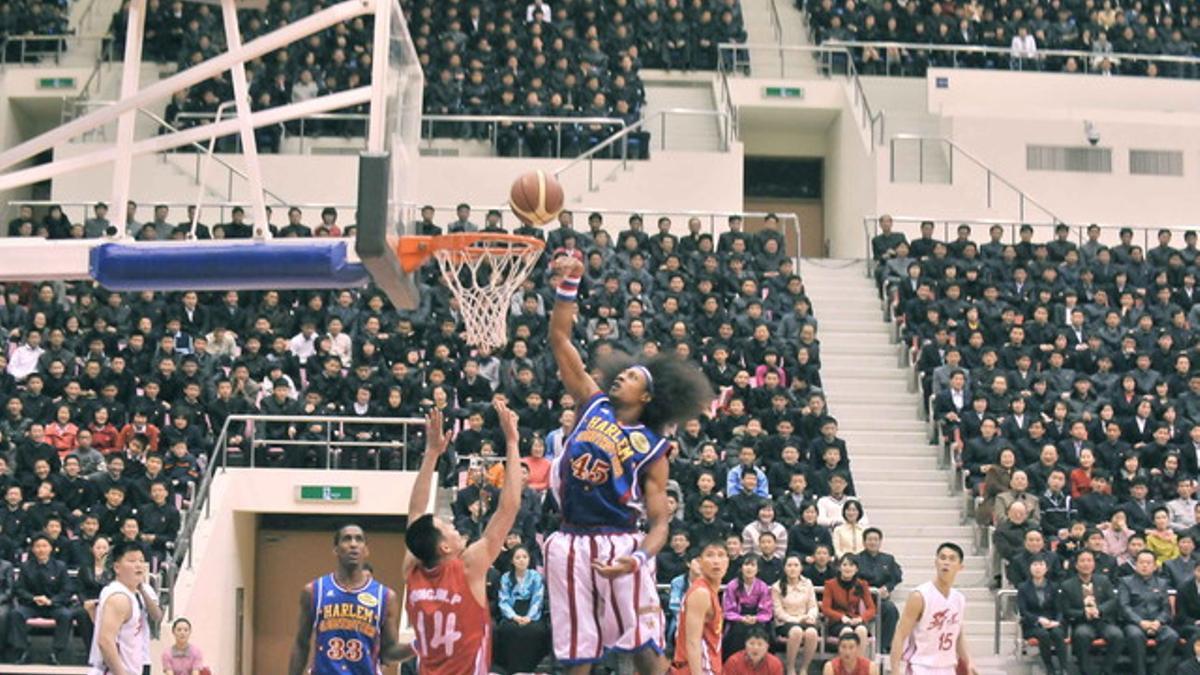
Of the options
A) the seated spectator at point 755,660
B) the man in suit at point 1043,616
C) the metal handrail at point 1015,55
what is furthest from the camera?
the metal handrail at point 1015,55

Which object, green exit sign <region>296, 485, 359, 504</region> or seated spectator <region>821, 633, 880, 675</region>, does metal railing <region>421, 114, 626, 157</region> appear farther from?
seated spectator <region>821, 633, 880, 675</region>

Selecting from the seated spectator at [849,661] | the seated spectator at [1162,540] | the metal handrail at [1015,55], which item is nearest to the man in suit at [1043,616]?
the seated spectator at [1162,540]

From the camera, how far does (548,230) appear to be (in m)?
25.9

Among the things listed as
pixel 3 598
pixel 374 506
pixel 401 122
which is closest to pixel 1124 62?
pixel 374 506

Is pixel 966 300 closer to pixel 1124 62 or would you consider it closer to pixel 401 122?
pixel 1124 62

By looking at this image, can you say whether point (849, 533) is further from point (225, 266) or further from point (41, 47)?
point (41, 47)

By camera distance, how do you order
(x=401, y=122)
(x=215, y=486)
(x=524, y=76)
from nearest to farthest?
(x=401, y=122)
(x=215, y=486)
(x=524, y=76)

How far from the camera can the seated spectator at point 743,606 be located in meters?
16.9

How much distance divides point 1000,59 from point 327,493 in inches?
606

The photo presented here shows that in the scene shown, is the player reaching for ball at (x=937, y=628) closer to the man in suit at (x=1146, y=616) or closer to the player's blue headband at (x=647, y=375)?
the player's blue headband at (x=647, y=375)

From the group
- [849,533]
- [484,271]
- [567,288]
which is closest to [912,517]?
[849,533]

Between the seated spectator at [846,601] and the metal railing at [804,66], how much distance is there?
487 inches

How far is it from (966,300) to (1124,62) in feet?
28.9

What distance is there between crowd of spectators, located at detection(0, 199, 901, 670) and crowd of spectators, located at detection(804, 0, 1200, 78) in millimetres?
7688
